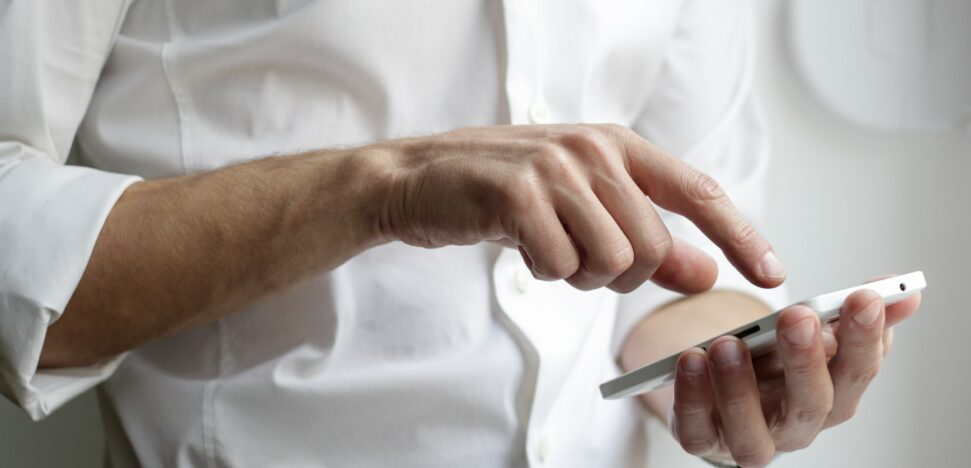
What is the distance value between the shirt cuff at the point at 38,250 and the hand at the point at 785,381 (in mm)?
378

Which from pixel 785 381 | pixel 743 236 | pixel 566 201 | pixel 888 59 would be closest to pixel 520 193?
pixel 566 201

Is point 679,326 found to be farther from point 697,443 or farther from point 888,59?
point 888,59

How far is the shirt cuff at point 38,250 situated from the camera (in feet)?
1.91

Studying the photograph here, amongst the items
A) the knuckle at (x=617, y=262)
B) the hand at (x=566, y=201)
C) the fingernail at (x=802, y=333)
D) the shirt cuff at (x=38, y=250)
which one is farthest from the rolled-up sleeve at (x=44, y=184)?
the fingernail at (x=802, y=333)

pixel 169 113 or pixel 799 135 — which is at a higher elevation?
pixel 169 113

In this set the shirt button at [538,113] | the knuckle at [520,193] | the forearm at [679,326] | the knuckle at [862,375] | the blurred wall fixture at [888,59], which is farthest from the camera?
the blurred wall fixture at [888,59]

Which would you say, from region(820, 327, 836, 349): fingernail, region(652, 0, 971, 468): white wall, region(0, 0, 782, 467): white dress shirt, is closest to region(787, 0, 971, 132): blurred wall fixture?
region(652, 0, 971, 468): white wall

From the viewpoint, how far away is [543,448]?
2.54 ft

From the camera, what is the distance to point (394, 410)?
732mm

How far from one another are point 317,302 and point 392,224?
168 millimetres

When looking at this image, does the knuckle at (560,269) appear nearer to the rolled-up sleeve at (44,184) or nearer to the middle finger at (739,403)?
the middle finger at (739,403)

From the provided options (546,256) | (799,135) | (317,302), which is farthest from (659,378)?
(799,135)

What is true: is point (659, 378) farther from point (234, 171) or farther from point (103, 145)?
point (103, 145)

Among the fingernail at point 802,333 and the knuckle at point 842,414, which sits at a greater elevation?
the fingernail at point 802,333
